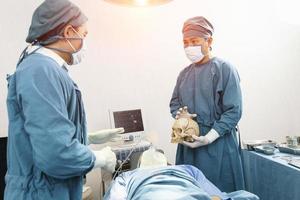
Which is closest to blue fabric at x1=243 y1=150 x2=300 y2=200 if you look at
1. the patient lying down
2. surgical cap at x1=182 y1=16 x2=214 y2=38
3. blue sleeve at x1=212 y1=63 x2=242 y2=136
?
blue sleeve at x1=212 y1=63 x2=242 y2=136

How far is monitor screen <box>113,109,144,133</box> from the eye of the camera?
223cm

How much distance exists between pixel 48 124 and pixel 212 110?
1173 millimetres

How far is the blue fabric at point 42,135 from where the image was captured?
0.85 metres

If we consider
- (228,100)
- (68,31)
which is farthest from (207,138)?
(68,31)

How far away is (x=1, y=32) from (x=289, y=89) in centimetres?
299

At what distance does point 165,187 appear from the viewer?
99 cm

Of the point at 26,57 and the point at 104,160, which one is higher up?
the point at 26,57

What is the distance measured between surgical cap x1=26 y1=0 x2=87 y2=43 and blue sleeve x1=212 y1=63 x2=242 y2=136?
1067 mm

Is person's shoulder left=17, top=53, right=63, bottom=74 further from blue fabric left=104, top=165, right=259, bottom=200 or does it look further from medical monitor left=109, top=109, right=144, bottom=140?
medical monitor left=109, top=109, right=144, bottom=140

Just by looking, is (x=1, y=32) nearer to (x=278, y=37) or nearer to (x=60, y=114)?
(x=60, y=114)

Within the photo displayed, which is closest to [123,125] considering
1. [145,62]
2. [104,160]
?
[145,62]

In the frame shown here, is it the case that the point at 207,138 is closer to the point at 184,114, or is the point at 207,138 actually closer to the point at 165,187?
the point at 184,114

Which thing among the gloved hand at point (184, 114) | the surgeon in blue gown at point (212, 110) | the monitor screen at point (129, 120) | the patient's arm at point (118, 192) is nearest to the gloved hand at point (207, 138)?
the surgeon in blue gown at point (212, 110)

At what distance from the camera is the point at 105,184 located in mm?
2109
